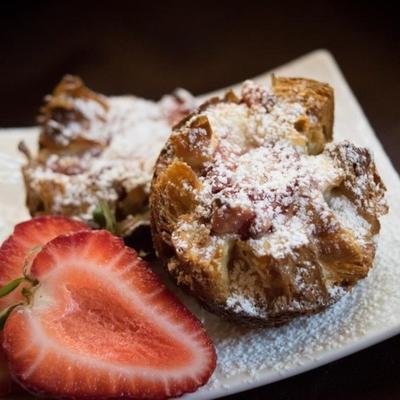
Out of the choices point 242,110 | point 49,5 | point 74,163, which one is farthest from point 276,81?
point 49,5

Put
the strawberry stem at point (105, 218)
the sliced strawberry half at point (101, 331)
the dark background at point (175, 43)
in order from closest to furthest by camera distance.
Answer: the sliced strawberry half at point (101, 331) → the strawberry stem at point (105, 218) → the dark background at point (175, 43)

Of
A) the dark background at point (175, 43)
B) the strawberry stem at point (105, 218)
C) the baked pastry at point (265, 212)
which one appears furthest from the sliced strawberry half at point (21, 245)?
the dark background at point (175, 43)

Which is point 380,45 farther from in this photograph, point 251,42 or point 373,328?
point 373,328

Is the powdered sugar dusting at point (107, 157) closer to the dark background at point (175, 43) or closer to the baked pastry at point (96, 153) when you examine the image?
the baked pastry at point (96, 153)

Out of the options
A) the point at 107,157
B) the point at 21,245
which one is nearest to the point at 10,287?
the point at 21,245

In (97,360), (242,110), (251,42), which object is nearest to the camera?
(97,360)

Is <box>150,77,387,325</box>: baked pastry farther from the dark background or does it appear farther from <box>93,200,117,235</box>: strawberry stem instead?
the dark background

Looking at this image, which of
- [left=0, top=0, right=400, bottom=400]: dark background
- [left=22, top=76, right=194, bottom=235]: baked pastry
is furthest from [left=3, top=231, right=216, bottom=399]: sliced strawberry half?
[left=0, top=0, right=400, bottom=400]: dark background
